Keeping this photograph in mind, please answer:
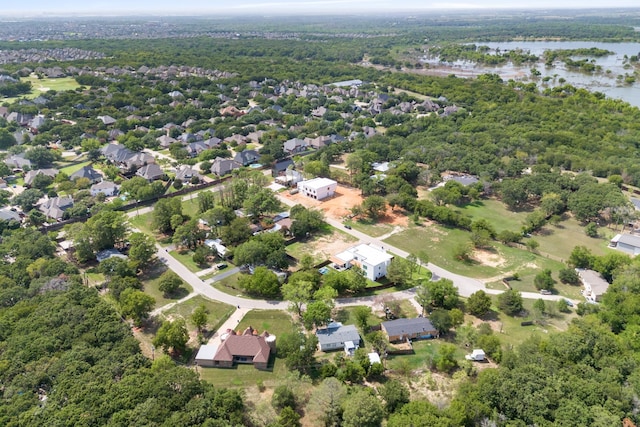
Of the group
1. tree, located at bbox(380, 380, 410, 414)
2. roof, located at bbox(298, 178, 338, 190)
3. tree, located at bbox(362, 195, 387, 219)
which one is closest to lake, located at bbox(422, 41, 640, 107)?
tree, located at bbox(362, 195, 387, 219)

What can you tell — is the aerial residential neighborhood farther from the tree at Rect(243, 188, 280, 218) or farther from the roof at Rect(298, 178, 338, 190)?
the roof at Rect(298, 178, 338, 190)

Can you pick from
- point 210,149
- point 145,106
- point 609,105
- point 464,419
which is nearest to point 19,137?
point 145,106

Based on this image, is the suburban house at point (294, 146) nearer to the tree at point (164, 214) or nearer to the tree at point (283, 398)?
the tree at point (164, 214)

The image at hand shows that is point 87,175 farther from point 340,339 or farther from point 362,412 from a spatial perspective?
point 362,412

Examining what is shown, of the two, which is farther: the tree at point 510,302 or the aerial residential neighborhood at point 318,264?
the tree at point 510,302

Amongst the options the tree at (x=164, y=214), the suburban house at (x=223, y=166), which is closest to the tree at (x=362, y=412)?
the tree at (x=164, y=214)

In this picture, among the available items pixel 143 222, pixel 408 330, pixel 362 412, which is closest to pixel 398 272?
pixel 408 330
